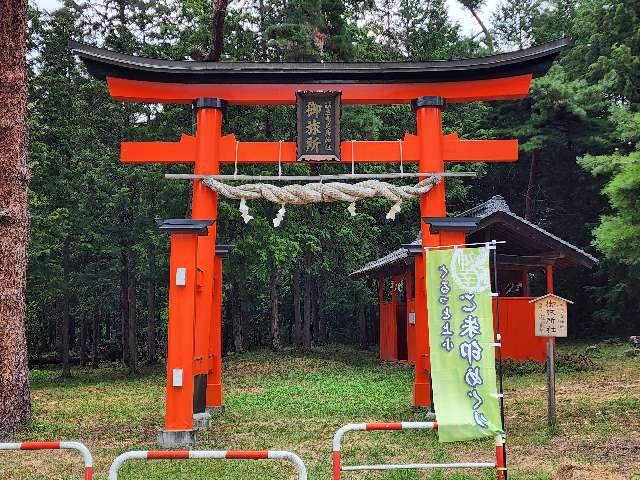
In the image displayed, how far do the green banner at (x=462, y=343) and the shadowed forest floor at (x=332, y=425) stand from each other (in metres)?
1.01

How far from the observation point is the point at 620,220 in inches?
513

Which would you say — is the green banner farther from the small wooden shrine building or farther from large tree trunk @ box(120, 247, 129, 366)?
large tree trunk @ box(120, 247, 129, 366)

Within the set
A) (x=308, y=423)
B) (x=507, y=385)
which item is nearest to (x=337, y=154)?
(x=308, y=423)

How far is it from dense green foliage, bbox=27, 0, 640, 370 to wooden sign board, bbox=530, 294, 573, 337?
2683 mm

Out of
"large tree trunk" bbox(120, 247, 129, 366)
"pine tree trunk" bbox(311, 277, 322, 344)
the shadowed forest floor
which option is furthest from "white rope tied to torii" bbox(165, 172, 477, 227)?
"pine tree trunk" bbox(311, 277, 322, 344)

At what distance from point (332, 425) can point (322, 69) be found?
19.7 feet

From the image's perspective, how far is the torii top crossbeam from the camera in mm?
11047

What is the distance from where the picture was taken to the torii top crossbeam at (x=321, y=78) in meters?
11.0

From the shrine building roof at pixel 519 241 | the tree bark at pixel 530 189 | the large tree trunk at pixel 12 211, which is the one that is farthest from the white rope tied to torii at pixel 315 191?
the tree bark at pixel 530 189

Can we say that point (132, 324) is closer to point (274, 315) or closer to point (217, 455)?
point (274, 315)

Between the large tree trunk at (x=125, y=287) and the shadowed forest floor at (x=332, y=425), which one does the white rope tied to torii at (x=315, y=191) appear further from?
the large tree trunk at (x=125, y=287)

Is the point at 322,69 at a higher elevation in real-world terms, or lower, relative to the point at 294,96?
higher

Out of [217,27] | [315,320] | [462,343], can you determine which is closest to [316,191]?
[462,343]

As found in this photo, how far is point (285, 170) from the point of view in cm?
2183
